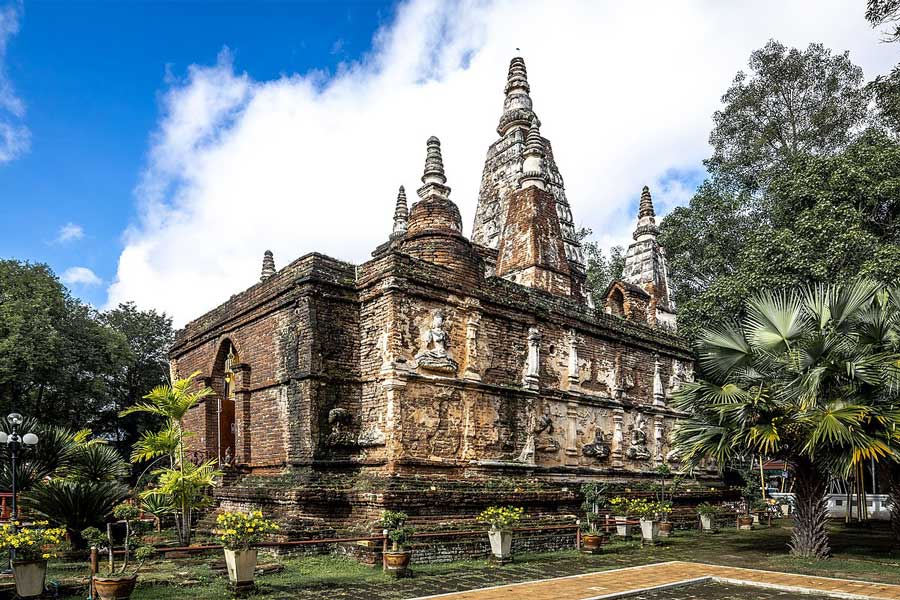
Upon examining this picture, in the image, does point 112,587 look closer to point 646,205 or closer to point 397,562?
point 397,562

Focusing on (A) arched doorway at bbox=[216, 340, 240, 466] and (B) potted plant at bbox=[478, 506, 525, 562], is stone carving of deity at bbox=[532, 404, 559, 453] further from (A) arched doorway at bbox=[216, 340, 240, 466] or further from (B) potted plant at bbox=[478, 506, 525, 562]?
(A) arched doorway at bbox=[216, 340, 240, 466]

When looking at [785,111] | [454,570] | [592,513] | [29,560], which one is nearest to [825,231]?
[785,111]

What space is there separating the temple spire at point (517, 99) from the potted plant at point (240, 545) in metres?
17.5

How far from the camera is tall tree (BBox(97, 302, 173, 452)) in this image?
3372cm

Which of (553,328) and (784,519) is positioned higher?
(553,328)

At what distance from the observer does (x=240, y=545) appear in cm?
854

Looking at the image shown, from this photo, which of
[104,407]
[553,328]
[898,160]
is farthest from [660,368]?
[104,407]

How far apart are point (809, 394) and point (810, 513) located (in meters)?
2.33

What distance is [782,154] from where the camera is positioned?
28797 mm

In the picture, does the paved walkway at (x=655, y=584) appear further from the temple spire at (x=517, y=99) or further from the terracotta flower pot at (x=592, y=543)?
the temple spire at (x=517, y=99)

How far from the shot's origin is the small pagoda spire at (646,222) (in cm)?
2333

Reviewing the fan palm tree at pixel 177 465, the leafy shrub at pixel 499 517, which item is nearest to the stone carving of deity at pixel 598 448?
the leafy shrub at pixel 499 517

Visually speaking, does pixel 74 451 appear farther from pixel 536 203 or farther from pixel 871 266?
pixel 871 266

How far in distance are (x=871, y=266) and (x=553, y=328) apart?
1012 cm
